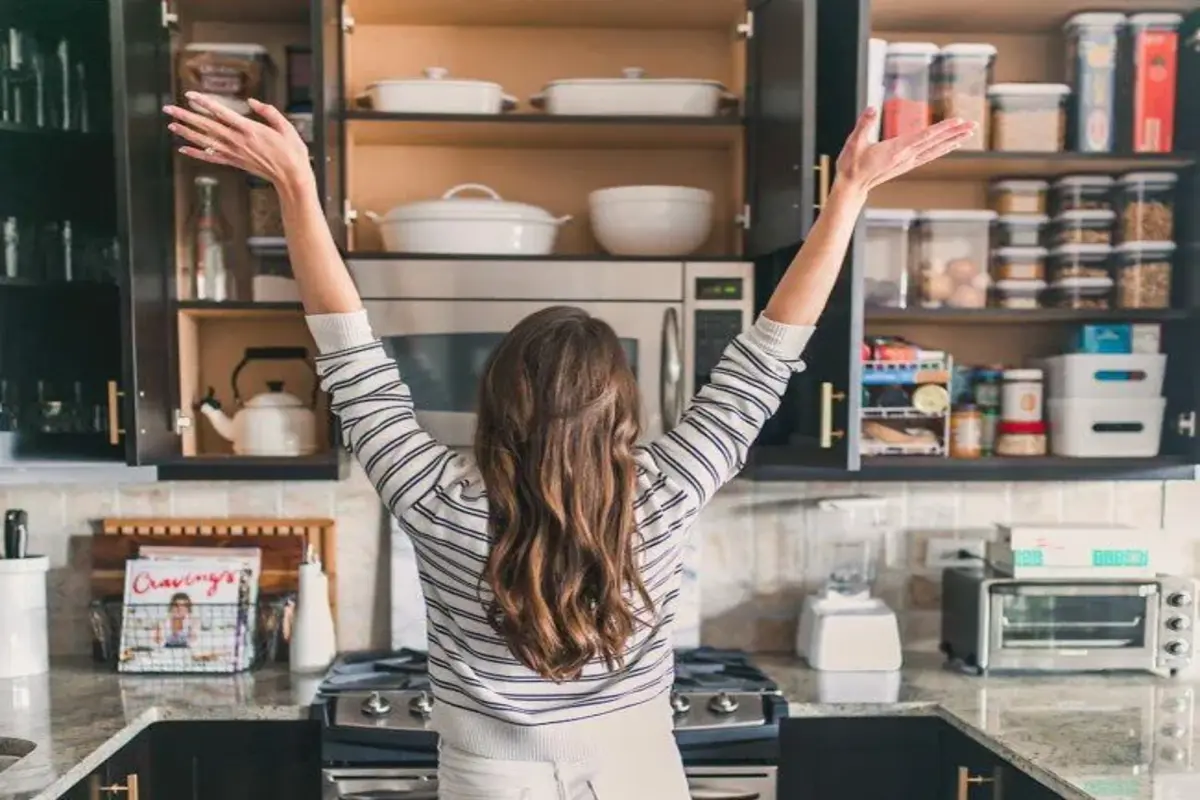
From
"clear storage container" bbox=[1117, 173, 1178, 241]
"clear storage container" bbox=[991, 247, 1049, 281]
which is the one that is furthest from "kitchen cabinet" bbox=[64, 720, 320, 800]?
"clear storage container" bbox=[1117, 173, 1178, 241]

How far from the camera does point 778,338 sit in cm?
143

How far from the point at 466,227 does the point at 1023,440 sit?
130 centimetres

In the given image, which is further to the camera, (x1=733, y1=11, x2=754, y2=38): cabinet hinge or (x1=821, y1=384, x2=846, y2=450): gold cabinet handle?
(x1=733, y1=11, x2=754, y2=38): cabinet hinge

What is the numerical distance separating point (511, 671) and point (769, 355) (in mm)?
522

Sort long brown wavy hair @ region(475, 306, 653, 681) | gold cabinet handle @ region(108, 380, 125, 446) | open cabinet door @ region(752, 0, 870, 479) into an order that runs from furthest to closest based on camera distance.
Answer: gold cabinet handle @ region(108, 380, 125, 446)
open cabinet door @ region(752, 0, 870, 479)
long brown wavy hair @ region(475, 306, 653, 681)

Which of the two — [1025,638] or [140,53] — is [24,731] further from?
[1025,638]

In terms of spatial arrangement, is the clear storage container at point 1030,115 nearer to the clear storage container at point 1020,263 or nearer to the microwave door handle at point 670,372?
the clear storage container at point 1020,263

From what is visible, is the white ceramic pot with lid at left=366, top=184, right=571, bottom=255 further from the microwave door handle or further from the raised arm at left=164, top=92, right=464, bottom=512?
the raised arm at left=164, top=92, right=464, bottom=512

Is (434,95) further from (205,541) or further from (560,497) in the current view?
(560,497)

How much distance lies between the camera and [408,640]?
8.30 feet

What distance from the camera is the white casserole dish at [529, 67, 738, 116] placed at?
2.34m

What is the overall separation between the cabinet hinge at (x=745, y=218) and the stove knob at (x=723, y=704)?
101cm

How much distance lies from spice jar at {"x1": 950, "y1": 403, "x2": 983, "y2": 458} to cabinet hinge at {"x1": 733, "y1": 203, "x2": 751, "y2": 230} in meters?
0.62

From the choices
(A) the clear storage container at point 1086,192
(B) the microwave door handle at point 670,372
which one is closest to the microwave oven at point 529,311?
(B) the microwave door handle at point 670,372
